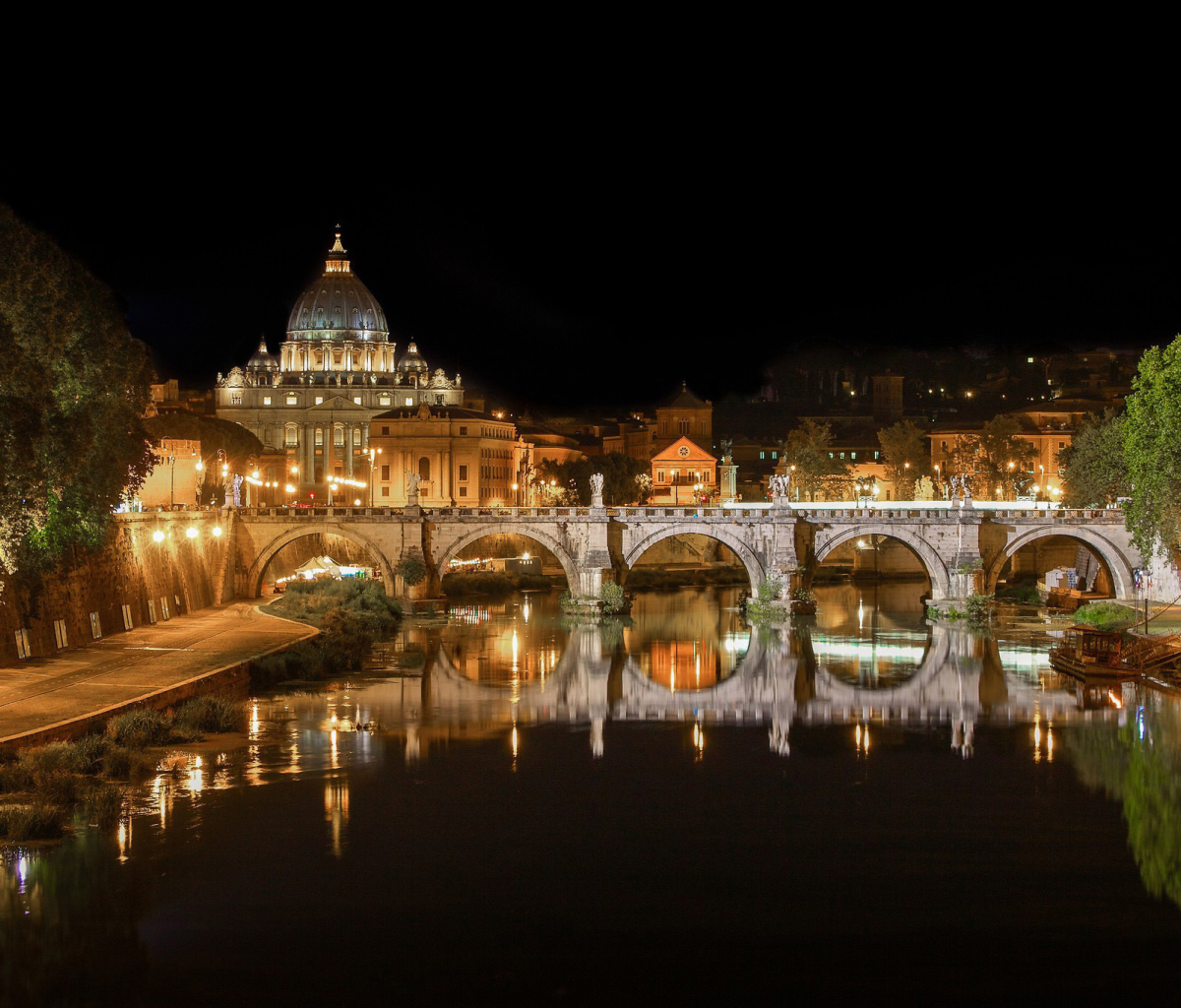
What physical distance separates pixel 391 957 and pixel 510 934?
6.30 ft

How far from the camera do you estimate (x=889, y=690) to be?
43000mm

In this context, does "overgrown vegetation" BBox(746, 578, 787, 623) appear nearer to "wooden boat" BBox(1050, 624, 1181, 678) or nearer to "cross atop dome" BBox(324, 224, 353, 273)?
"wooden boat" BBox(1050, 624, 1181, 678)

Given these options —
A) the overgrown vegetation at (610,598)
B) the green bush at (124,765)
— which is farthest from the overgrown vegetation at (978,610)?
the green bush at (124,765)

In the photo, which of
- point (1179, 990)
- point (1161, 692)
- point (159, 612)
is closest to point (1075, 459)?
point (1161, 692)

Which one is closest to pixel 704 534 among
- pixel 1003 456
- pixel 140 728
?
pixel 140 728

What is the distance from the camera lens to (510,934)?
22000 mm

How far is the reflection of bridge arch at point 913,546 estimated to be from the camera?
6139 cm

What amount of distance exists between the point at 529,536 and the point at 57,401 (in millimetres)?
29605

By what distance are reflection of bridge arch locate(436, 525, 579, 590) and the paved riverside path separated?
575 inches

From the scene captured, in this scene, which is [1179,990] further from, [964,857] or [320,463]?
[320,463]

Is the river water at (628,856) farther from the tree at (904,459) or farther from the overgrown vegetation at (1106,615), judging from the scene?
the tree at (904,459)

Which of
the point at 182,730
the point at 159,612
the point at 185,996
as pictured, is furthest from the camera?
the point at 159,612

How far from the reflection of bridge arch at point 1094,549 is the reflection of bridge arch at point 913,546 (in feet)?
6.29

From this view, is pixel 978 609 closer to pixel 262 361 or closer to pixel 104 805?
pixel 104 805
